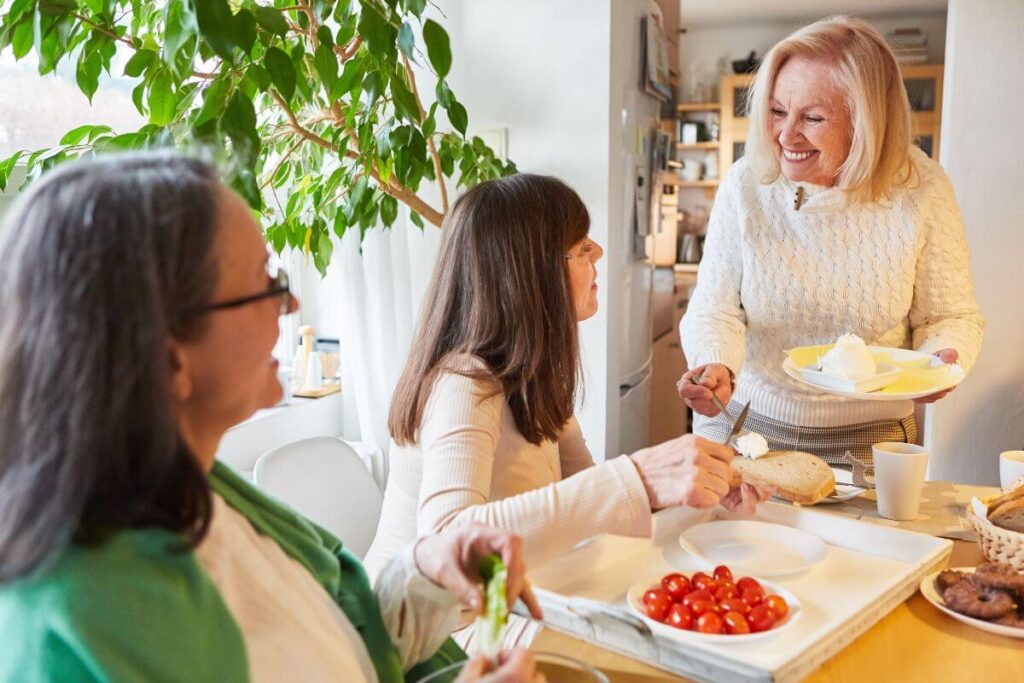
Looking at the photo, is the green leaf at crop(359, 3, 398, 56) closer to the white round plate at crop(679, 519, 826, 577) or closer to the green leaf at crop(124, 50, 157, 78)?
the green leaf at crop(124, 50, 157, 78)

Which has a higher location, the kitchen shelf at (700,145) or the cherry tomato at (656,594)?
the kitchen shelf at (700,145)

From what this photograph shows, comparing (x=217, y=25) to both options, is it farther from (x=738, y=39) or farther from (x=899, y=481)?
(x=738, y=39)

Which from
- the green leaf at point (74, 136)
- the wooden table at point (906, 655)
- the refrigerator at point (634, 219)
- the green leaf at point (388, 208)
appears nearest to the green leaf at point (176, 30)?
the green leaf at point (74, 136)

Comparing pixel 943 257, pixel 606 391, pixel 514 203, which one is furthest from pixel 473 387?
pixel 606 391

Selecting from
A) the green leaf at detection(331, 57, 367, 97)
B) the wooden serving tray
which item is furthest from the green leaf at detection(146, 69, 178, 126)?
the wooden serving tray

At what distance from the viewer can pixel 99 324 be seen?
2.04 feet

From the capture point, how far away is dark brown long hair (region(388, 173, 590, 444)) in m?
1.31

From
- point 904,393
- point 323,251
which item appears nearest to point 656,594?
point 904,393

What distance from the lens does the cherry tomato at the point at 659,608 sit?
951 mm

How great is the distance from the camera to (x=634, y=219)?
10.3 ft

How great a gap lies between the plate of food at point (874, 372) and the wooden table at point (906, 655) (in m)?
0.51

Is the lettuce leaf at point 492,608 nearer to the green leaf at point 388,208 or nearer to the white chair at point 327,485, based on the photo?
the white chair at point 327,485

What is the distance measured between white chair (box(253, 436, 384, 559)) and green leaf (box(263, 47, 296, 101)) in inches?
23.5

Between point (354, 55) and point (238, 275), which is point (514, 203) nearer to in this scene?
point (238, 275)
